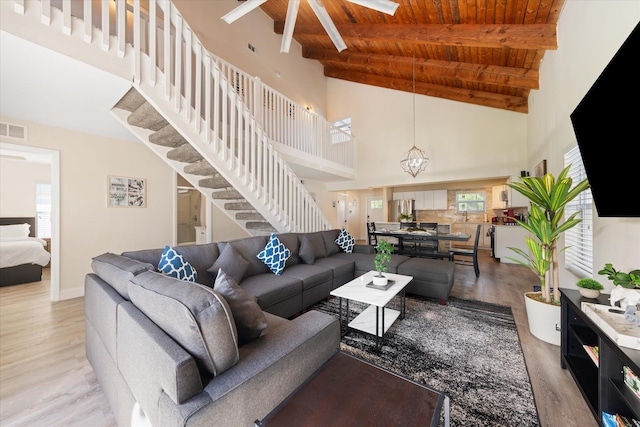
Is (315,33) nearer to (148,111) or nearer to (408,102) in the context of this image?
(408,102)

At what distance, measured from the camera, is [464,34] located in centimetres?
357

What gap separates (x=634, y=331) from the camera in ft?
3.60

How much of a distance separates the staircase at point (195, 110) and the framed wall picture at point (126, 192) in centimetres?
Answer: 92

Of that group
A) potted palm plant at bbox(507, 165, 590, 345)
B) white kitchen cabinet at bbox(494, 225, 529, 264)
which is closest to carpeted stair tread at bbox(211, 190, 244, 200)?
potted palm plant at bbox(507, 165, 590, 345)

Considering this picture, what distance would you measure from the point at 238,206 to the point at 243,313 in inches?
124

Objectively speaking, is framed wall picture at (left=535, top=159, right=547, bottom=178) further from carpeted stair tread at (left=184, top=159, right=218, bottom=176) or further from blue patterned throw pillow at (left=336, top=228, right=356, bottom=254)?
carpeted stair tread at (left=184, top=159, right=218, bottom=176)

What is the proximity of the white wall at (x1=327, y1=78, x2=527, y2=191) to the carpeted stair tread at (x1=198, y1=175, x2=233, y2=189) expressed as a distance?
4.64 meters

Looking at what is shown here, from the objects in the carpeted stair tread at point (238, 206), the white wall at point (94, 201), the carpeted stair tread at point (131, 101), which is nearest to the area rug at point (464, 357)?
the carpeted stair tread at point (238, 206)

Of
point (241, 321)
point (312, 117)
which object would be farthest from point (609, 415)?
point (312, 117)

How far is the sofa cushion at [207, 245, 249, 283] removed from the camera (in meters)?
2.45

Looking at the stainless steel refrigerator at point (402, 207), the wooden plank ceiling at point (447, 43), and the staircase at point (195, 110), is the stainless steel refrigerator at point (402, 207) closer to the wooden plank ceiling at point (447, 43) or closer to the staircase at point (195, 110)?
the wooden plank ceiling at point (447, 43)

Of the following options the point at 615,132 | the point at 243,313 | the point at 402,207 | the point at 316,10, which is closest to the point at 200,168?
the point at 316,10

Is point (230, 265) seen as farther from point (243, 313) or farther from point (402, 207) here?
point (402, 207)

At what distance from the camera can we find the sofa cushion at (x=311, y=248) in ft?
11.3
